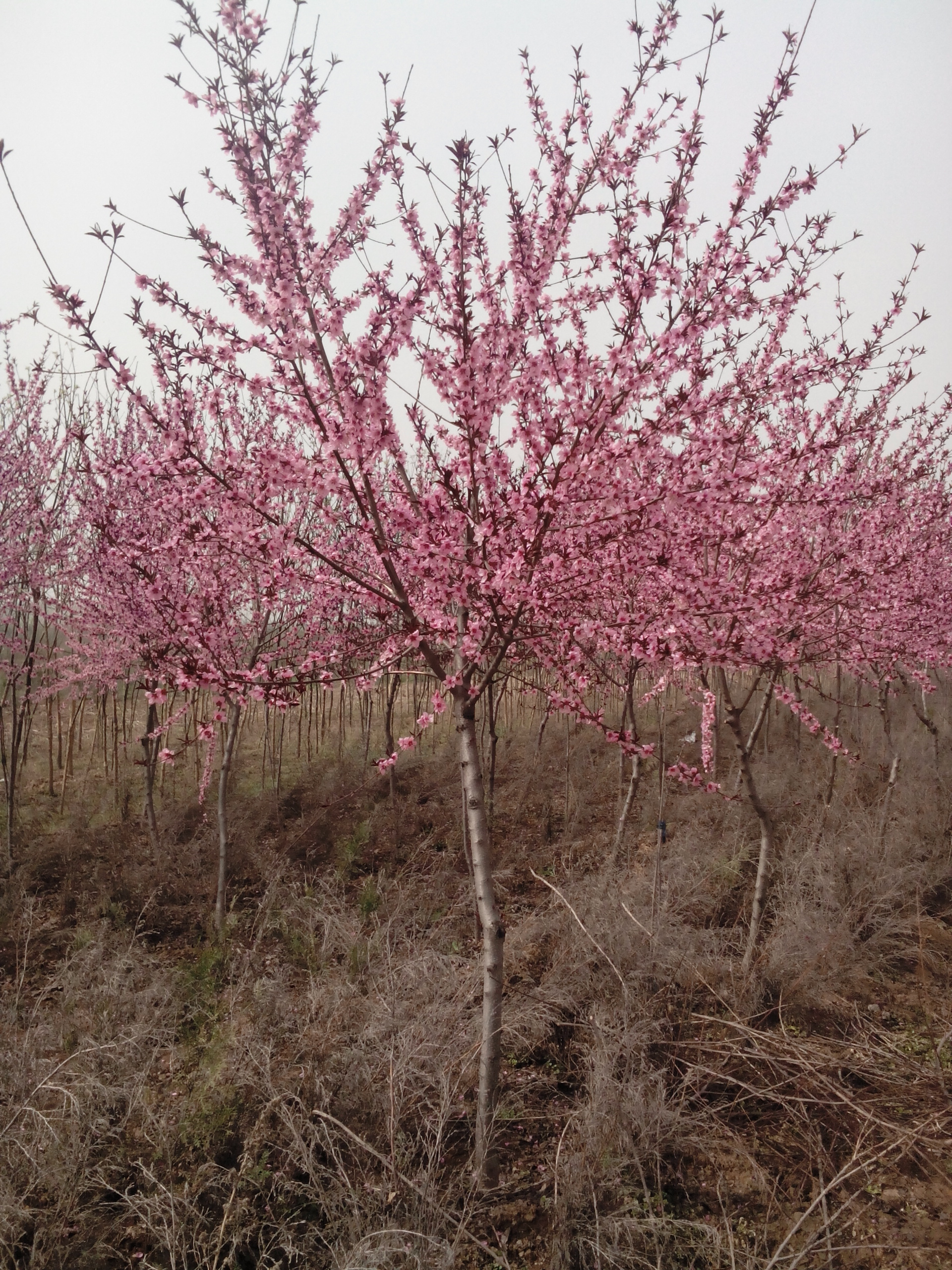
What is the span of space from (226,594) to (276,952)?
301 cm

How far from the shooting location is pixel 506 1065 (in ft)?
12.8

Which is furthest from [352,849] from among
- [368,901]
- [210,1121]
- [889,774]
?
[889,774]

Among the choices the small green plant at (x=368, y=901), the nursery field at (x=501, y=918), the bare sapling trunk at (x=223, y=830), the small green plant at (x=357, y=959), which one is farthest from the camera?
the small green plant at (x=368, y=901)

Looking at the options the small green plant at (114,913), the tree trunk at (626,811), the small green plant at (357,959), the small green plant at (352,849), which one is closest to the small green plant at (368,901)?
the small green plant at (352,849)

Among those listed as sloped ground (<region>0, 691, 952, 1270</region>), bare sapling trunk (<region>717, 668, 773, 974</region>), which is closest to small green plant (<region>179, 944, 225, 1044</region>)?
sloped ground (<region>0, 691, 952, 1270</region>)

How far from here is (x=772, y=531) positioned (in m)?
4.41

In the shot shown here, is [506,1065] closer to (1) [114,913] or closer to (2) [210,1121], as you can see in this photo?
(2) [210,1121]

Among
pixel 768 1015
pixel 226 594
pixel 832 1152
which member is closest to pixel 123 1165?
pixel 832 1152

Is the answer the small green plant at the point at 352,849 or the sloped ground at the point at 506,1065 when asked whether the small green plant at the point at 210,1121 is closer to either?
the sloped ground at the point at 506,1065

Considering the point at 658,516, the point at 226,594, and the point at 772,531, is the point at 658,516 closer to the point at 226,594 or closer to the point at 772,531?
the point at 772,531

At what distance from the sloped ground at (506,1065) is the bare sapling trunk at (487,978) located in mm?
171

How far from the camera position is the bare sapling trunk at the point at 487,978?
289cm

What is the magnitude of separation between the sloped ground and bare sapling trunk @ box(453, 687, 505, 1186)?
6.7 inches

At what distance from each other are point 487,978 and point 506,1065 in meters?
1.41
